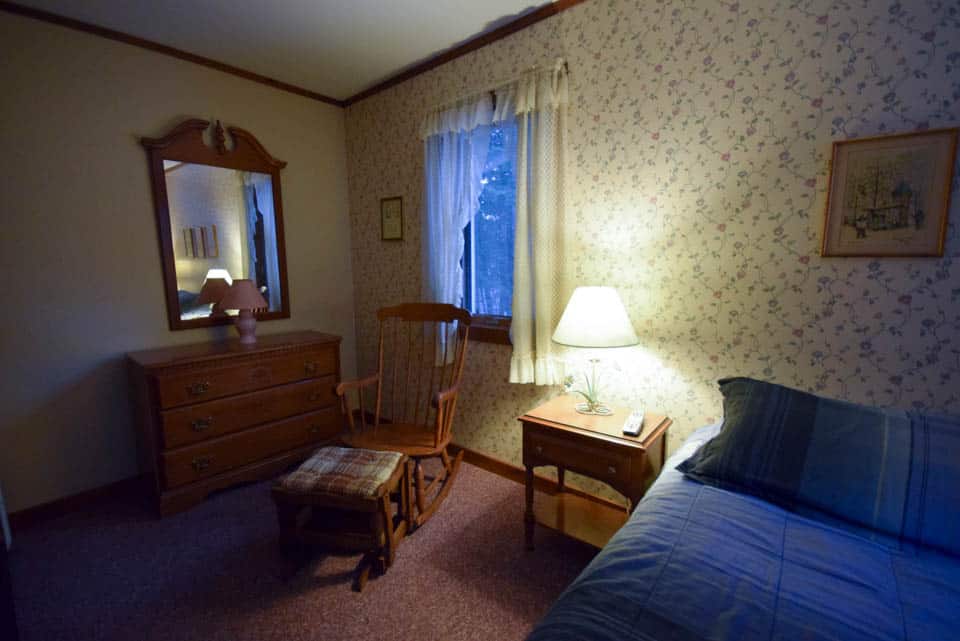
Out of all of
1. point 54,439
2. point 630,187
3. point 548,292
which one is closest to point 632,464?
point 548,292

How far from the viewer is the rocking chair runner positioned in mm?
2105

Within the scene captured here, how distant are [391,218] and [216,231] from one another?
3.71ft

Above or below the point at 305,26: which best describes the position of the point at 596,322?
below

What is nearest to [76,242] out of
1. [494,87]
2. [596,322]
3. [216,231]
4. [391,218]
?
[216,231]

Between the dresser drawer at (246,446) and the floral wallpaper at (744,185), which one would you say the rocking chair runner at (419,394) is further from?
the floral wallpaper at (744,185)

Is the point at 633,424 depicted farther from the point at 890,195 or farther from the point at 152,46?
the point at 152,46

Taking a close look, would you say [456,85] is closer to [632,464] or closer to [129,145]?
[129,145]

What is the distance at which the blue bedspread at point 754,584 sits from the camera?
0.78 m

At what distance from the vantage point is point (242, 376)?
7.85 ft

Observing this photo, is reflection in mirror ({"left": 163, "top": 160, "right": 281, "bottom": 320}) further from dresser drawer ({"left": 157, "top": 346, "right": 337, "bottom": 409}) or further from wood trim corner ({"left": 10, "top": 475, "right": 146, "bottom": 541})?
wood trim corner ({"left": 10, "top": 475, "right": 146, "bottom": 541})

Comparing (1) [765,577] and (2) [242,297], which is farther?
(2) [242,297]

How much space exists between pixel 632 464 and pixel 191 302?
270 centimetres

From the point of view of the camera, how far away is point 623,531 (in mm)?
1135

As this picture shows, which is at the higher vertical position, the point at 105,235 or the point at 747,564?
the point at 105,235
